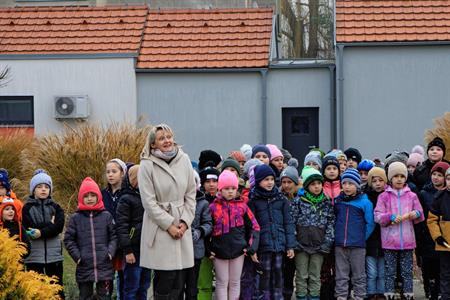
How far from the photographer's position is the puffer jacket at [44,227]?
915 cm

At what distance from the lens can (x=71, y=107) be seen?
769 inches

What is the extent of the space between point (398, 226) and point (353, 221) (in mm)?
530

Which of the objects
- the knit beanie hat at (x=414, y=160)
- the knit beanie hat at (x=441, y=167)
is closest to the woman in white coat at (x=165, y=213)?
the knit beanie hat at (x=441, y=167)

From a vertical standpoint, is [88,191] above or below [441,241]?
above

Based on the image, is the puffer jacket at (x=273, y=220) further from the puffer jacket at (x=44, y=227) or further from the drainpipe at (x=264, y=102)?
the drainpipe at (x=264, y=102)

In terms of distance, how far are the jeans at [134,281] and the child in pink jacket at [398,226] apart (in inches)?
107

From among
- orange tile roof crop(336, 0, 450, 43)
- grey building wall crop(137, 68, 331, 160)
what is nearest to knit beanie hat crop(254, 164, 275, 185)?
orange tile roof crop(336, 0, 450, 43)

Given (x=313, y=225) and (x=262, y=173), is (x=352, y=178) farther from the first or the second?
(x=262, y=173)

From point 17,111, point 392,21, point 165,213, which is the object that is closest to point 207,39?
point 392,21

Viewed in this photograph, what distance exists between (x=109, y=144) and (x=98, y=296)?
4.80 m

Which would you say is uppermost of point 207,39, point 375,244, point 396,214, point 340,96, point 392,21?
point 392,21

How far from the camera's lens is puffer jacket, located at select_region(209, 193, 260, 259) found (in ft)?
30.2

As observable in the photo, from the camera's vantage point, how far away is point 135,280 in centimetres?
920

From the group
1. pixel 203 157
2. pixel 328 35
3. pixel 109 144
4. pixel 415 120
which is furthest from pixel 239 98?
pixel 328 35
